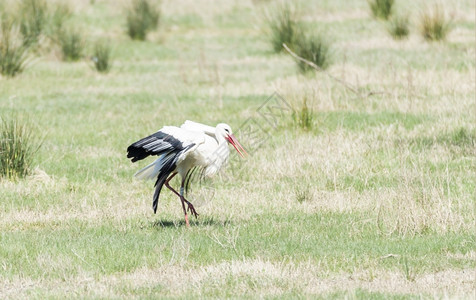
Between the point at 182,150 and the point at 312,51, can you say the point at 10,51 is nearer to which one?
the point at 312,51

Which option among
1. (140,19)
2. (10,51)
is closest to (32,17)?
(140,19)

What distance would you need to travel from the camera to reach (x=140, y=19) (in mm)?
25328

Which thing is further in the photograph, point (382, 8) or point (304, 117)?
point (382, 8)

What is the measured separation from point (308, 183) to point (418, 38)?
13263 mm

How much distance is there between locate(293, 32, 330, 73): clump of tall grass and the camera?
16.8m

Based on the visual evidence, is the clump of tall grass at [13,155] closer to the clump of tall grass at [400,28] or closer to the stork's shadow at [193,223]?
the stork's shadow at [193,223]

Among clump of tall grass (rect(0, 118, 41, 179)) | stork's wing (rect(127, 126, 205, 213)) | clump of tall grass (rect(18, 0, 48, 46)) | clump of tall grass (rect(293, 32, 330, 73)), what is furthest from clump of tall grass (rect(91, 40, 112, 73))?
stork's wing (rect(127, 126, 205, 213))

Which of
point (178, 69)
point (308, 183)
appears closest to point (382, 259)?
point (308, 183)

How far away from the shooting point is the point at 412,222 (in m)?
7.13

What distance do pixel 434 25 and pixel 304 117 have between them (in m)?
10.0

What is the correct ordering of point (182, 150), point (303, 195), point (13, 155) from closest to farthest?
point (182, 150) < point (303, 195) < point (13, 155)

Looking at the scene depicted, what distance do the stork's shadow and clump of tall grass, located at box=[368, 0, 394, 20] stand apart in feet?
62.1

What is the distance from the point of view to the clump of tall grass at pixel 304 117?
11.9 m

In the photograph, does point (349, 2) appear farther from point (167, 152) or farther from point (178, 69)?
point (167, 152)
